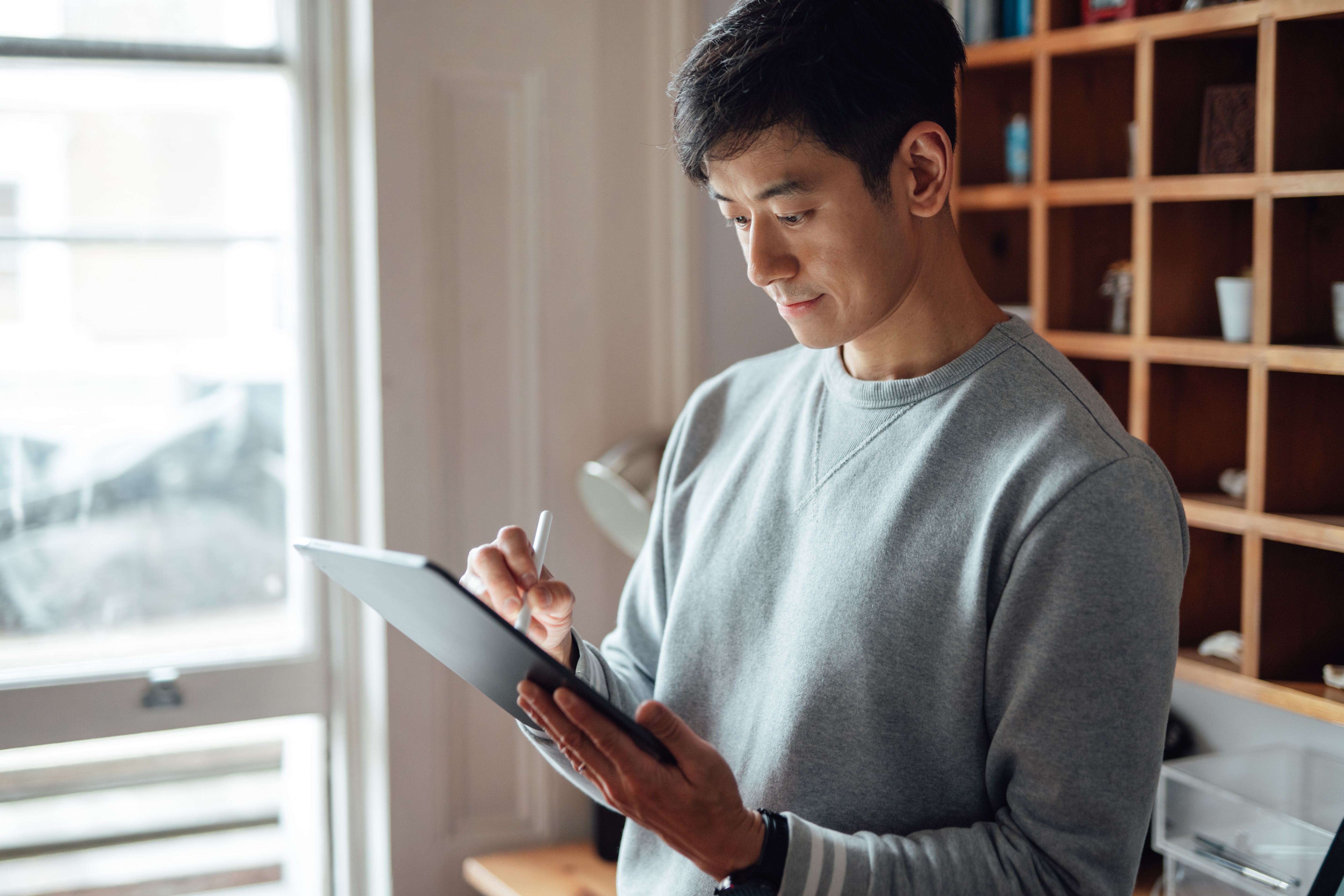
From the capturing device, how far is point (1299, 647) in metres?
1.46

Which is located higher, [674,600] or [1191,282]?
[1191,282]

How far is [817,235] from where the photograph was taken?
91 centimetres

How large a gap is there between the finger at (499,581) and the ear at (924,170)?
1.48 ft

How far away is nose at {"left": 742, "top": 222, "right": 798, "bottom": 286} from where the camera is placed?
3.02 feet

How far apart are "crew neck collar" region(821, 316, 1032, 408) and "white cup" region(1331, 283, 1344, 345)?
63 centimetres

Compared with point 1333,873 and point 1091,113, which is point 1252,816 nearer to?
point 1333,873

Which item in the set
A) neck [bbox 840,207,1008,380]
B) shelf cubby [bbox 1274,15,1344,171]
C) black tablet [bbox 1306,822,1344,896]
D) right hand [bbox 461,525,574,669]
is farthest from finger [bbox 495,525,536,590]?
shelf cubby [bbox 1274,15,1344,171]

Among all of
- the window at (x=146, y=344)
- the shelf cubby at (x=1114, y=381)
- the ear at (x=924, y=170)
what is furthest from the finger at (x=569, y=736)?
the window at (x=146, y=344)

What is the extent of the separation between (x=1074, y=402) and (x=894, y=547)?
18 centimetres

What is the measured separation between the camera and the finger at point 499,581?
966 mm

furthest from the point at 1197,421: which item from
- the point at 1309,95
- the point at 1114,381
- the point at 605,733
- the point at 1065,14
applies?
the point at 605,733

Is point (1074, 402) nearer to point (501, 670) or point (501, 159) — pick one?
point (501, 670)

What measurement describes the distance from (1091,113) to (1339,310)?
0.53m

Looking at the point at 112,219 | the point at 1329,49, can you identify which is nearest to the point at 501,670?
the point at 1329,49
